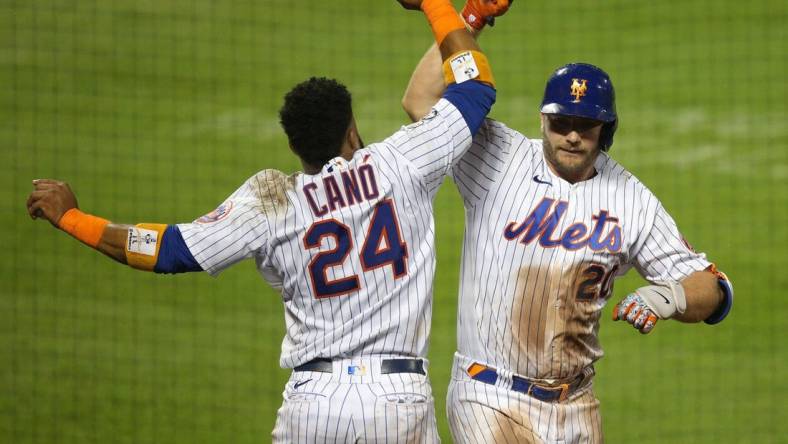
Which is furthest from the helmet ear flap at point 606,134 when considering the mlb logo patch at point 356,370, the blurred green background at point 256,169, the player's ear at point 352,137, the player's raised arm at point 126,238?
the blurred green background at point 256,169

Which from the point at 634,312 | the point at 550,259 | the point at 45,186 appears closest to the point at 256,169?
the point at 45,186

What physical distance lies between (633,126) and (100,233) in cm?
863

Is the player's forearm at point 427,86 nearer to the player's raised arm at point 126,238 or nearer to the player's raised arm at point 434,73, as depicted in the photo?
the player's raised arm at point 434,73

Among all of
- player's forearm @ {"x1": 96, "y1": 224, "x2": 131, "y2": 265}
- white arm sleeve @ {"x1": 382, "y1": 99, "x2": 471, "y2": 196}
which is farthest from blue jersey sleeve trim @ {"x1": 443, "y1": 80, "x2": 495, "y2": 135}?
player's forearm @ {"x1": 96, "y1": 224, "x2": 131, "y2": 265}

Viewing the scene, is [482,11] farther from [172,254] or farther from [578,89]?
[172,254]

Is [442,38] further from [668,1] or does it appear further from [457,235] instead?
[668,1]

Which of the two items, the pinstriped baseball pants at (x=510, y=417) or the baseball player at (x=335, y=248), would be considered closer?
the baseball player at (x=335, y=248)

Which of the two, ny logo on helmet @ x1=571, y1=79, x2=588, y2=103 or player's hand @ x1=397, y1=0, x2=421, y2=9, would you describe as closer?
ny logo on helmet @ x1=571, y1=79, x2=588, y2=103

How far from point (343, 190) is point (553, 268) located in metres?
0.92

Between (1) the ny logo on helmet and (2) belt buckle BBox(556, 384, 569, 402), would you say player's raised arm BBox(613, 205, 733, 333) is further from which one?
(1) the ny logo on helmet

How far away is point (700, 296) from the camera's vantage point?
4582mm

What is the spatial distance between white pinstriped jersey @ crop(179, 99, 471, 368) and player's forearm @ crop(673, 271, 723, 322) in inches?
40.4

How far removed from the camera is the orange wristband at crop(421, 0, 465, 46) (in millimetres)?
4688

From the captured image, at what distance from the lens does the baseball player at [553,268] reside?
4664mm
